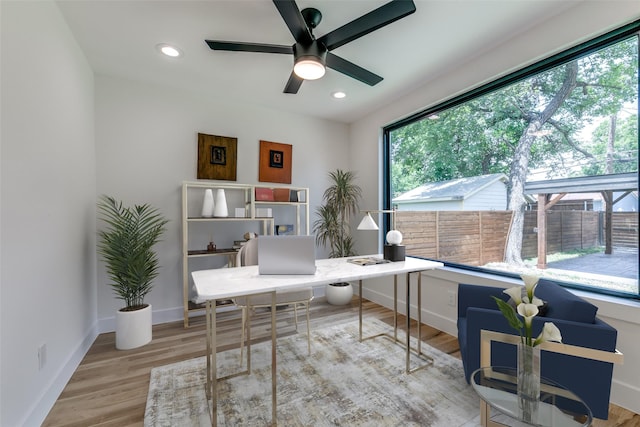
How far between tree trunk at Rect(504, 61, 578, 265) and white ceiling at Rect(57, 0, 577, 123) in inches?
28.2

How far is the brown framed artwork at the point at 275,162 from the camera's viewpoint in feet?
11.5

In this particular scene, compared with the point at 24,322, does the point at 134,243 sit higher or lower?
higher

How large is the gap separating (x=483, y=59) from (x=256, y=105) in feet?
8.28

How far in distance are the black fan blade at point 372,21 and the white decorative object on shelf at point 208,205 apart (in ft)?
6.48

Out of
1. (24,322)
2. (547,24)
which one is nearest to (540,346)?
(547,24)

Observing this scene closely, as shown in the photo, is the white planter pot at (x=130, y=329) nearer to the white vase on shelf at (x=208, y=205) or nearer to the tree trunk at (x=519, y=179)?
the white vase on shelf at (x=208, y=205)

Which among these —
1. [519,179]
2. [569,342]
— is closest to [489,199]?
[519,179]

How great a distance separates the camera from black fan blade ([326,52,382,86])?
190 cm

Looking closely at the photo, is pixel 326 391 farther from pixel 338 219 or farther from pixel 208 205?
pixel 338 219

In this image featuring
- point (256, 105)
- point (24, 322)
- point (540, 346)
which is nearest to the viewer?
point (540, 346)

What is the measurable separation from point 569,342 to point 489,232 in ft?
4.28

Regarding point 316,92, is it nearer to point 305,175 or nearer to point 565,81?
point 305,175

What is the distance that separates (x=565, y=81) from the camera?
2010 millimetres

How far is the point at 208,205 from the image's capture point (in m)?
2.98
